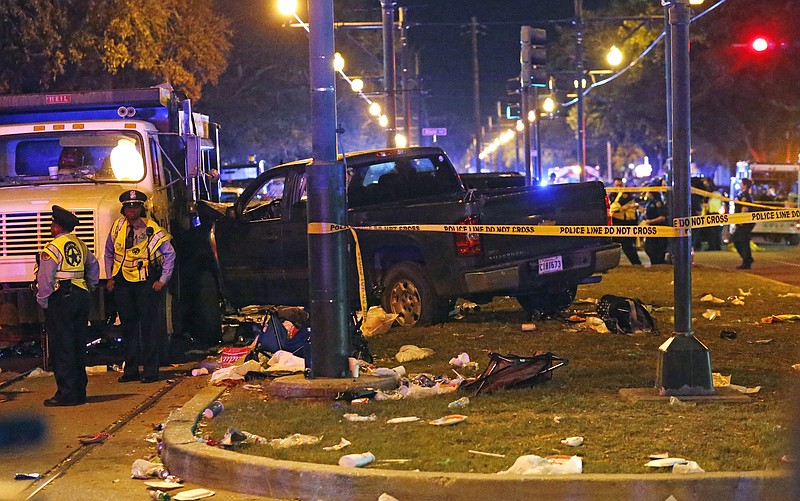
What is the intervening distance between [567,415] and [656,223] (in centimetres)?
1573

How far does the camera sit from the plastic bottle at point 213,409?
8.88 m

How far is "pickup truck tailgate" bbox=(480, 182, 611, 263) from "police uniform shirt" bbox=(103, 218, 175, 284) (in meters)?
3.44

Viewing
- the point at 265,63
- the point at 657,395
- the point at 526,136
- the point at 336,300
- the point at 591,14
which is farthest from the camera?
the point at 591,14

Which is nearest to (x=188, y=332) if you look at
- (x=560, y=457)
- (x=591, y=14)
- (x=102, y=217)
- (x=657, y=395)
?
(x=102, y=217)

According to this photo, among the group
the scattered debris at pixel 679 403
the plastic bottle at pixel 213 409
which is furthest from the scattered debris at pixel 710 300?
the plastic bottle at pixel 213 409

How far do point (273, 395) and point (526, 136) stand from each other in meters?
18.0

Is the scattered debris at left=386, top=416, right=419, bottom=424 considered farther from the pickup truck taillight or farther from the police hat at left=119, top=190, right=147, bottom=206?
the pickup truck taillight

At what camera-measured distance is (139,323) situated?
11414 mm

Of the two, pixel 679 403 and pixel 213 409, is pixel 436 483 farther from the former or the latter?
pixel 213 409

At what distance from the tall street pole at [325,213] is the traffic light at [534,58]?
1128cm

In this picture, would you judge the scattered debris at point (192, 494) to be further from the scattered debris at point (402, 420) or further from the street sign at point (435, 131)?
the street sign at point (435, 131)

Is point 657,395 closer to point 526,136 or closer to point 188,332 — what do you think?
point 188,332

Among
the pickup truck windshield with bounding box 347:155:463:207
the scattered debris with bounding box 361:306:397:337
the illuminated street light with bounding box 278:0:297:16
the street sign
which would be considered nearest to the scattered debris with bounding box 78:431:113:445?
the scattered debris with bounding box 361:306:397:337

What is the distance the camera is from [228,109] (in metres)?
49.7
